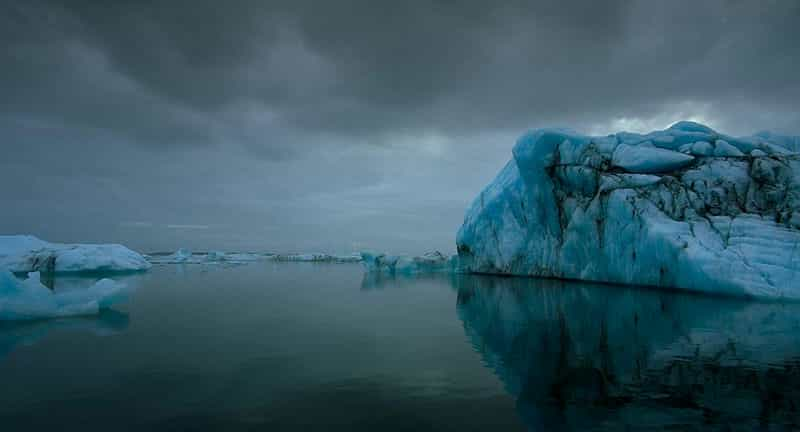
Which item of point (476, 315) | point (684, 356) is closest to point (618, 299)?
point (476, 315)

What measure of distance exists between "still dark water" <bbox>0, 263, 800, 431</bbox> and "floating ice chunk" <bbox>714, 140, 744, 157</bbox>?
12.7 metres

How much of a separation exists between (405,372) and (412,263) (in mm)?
36931

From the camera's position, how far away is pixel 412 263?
43375 millimetres

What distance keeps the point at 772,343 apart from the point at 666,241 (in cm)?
1170

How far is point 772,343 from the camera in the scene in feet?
26.9

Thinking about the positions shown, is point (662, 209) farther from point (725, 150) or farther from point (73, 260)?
point (73, 260)

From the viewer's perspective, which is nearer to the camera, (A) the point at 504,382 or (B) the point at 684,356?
(A) the point at 504,382

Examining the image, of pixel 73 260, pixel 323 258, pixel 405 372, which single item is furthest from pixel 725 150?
pixel 323 258

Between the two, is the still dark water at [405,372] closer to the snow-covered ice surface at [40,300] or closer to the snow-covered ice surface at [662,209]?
the snow-covered ice surface at [40,300]

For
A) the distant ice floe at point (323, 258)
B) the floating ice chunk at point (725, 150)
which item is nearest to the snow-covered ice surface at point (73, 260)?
the floating ice chunk at point (725, 150)

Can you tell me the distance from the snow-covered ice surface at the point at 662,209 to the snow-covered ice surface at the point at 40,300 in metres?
23.0

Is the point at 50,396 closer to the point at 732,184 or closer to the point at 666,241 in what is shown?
the point at 666,241

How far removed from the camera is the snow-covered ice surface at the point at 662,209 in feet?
56.1

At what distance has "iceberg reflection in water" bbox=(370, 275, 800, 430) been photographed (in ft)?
15.0
